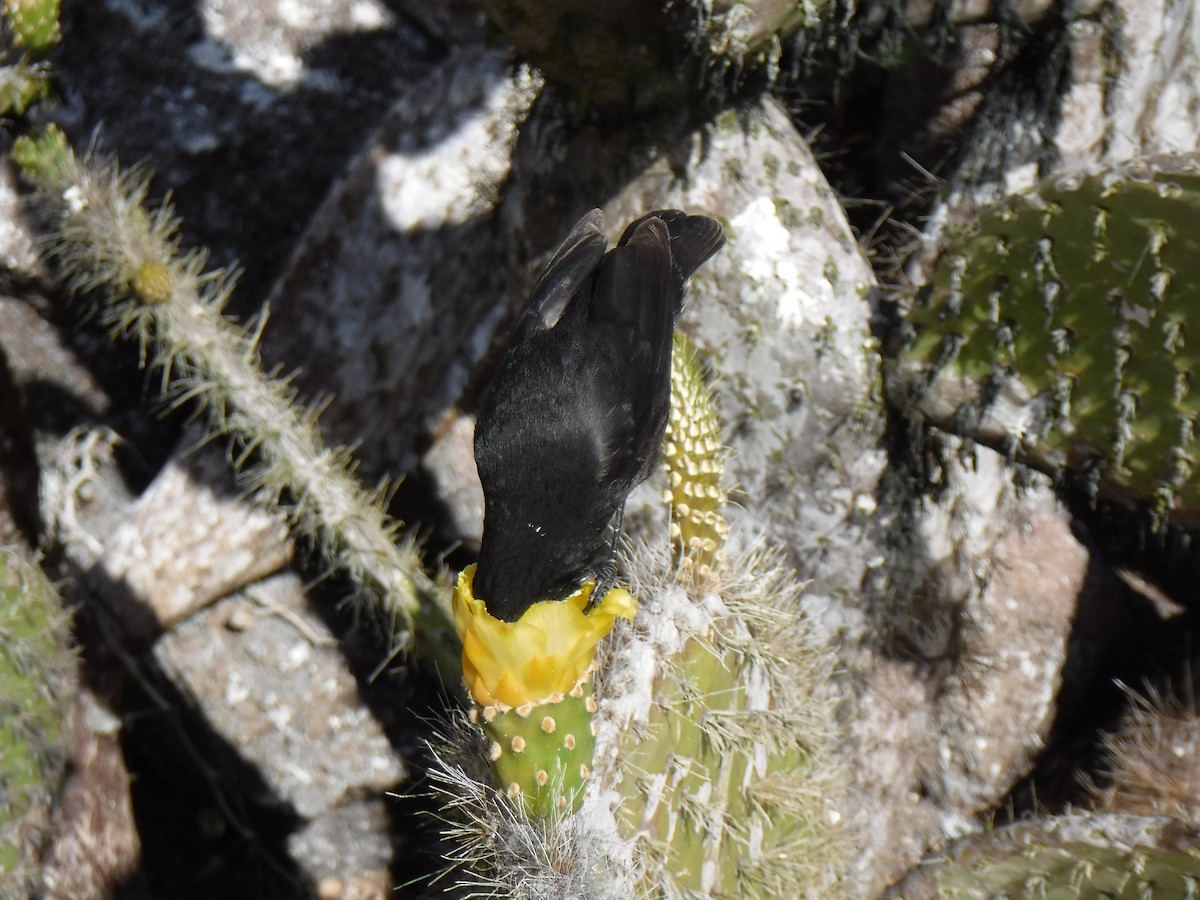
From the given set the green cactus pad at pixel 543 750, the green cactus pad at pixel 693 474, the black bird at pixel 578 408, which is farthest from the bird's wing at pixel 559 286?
the green cactus pad at pixel 543 750

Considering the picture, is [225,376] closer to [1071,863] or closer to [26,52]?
[26,52]

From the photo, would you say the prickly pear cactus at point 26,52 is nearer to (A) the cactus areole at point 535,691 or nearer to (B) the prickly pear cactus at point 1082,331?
(A) the cactus areole at point 535,691

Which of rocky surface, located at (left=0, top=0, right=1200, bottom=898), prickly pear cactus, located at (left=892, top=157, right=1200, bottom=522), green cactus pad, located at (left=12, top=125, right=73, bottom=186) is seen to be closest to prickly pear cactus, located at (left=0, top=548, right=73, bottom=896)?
rocky surface, located at (left=0, top=0, right=1200, bottom=898)

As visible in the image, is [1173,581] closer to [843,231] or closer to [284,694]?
[843,231]

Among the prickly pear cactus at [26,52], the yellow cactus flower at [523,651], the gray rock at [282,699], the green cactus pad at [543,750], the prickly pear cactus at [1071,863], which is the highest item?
the prickly pear cactus at [26,52]

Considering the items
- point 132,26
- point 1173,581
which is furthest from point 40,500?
point 1173,581

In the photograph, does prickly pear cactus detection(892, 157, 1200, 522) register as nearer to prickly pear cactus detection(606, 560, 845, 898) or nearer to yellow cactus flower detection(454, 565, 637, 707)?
prickly pear cactus detection(606, 560, 845, 898)
